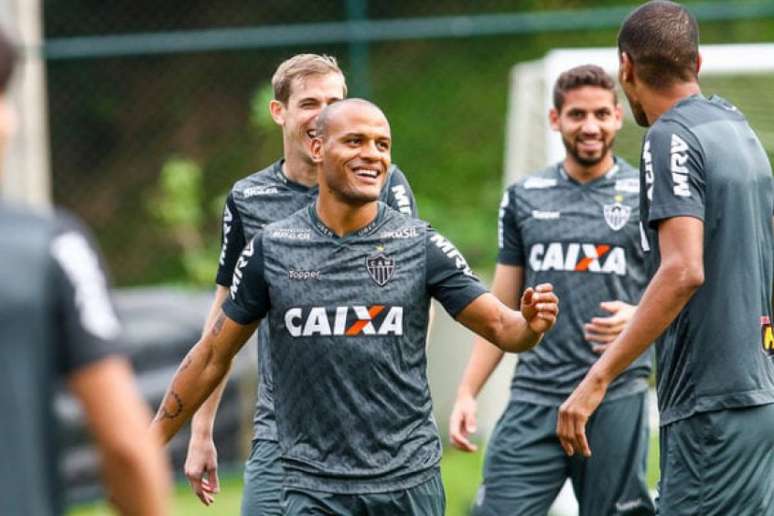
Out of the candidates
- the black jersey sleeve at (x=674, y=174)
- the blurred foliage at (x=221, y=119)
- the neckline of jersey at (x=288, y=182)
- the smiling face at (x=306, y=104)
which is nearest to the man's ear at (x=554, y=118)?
the smiling face at (x=306, y=104)

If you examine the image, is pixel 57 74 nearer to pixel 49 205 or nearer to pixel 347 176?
pixel 49 205

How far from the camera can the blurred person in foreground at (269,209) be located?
5.73m

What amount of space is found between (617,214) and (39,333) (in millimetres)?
3871

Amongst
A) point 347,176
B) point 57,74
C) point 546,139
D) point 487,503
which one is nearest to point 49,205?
point 57,74

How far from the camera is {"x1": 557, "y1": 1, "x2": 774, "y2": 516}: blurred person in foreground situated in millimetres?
4965

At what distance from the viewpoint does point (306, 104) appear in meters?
5.97

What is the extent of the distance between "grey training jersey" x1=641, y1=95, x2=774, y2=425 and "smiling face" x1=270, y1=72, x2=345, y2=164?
52.8 inches

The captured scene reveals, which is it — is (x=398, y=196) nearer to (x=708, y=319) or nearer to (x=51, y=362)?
(x=708, y=319)

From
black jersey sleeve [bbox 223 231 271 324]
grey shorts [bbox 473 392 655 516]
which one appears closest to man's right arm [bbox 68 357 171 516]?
black jersey sleeve [bbox 223 231 271 324]

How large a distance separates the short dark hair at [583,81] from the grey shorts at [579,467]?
1258mm

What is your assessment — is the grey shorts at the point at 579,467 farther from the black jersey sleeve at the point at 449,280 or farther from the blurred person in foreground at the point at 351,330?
the black jersey sleeve at the point at 449,280

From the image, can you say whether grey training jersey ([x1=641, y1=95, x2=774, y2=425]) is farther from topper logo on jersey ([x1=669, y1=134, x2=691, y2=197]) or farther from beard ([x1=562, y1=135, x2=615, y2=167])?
beard ([x1=562, y1=135, x2=615, y2=167])

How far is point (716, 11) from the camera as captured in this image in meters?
12.2

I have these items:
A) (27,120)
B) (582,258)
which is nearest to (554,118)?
(582,258)
